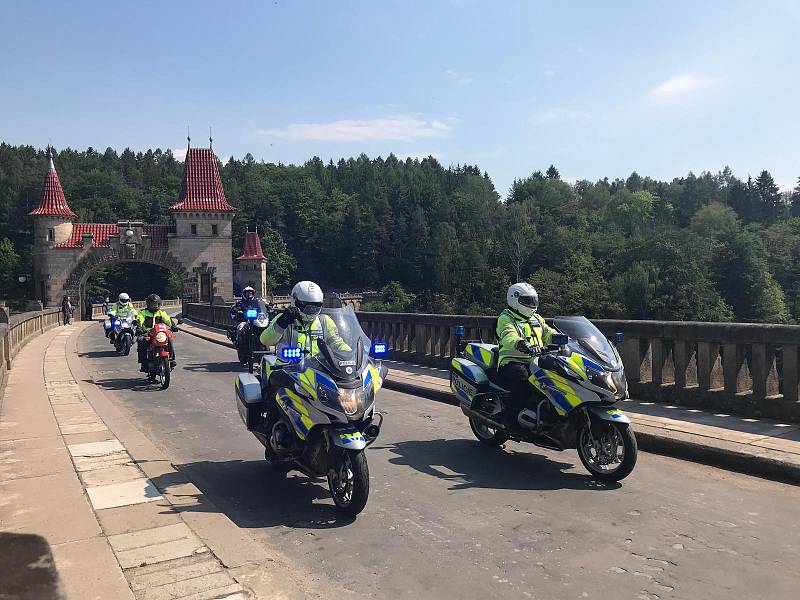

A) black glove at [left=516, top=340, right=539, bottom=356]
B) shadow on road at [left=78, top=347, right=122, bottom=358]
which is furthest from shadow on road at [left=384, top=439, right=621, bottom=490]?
shadow on road at [left=78, top=347, right=122, bottom=358]

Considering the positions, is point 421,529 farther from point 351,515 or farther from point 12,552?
point 12,552

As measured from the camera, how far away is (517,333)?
7281 millimetres

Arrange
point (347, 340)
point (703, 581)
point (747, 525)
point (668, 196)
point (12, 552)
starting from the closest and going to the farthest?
point (703, 581) → point (12, 552) → point (747, 525) → point (347, 340) → point (668, 196)

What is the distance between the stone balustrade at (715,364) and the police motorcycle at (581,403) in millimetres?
2451

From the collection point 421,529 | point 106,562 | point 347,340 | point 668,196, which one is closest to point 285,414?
point 347,340

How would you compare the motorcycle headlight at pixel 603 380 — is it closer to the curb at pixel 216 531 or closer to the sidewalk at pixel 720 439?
the sidewalk at pixel 720 439

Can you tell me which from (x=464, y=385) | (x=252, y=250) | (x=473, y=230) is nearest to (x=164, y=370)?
(x=464, y=385)

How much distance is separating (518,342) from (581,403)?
3.19 feet

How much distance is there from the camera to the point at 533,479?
6531mm

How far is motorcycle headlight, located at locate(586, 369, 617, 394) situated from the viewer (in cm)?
625

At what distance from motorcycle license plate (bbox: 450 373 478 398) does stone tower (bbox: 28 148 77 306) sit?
6370 cm

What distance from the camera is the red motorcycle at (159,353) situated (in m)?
13.1

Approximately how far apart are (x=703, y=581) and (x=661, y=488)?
1.98 m

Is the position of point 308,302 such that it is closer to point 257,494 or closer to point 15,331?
point 257,494
